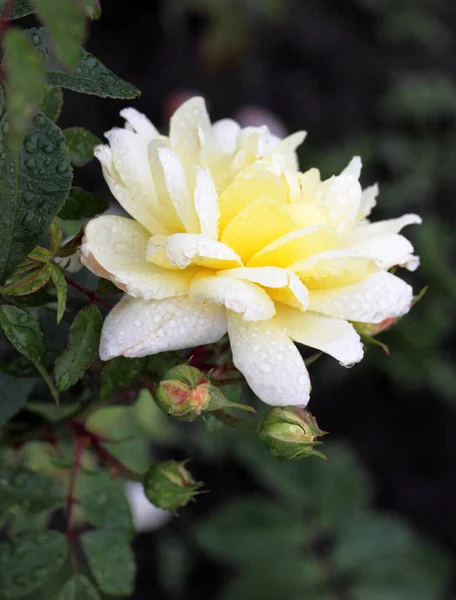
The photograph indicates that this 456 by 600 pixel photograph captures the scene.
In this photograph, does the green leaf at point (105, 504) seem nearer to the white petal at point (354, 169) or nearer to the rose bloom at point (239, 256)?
the rose bloom at point (239, 256)

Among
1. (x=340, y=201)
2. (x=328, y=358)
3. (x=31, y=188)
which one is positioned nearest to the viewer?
(x=31, y=188)

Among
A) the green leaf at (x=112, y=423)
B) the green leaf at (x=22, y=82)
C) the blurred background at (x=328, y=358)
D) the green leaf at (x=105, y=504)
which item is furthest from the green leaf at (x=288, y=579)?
the green leaf at (x=22, y=82)

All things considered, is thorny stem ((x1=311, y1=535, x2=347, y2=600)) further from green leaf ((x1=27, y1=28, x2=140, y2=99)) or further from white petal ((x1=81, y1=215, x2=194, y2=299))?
green leaf ((x1=27, y1=28, x2=140, y2=99))

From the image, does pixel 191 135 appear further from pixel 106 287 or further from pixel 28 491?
pixel 28 491

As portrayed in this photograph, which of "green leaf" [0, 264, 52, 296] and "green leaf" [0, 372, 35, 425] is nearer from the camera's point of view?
"green leaf" [0, 264, 52, 296]

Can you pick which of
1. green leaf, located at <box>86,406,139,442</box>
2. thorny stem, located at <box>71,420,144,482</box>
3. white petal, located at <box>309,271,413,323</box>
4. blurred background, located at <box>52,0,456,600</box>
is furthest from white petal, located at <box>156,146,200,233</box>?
blurred background, located at <box>52,0,456,600</box>

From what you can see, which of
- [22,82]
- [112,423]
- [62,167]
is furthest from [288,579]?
[22,82]
